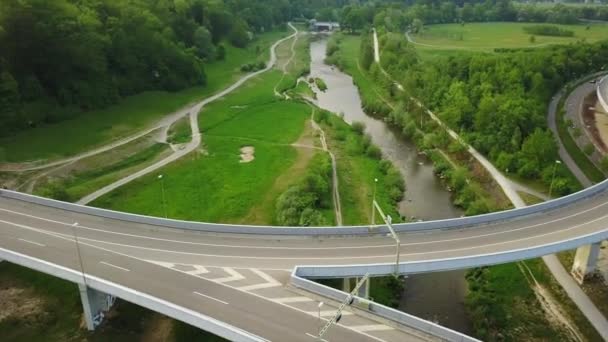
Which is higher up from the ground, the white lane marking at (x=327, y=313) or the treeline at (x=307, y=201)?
the white lane marking at (x=327, y=313)

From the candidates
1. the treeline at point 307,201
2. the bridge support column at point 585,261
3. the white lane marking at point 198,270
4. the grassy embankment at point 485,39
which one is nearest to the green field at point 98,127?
the treeline at point 307,201

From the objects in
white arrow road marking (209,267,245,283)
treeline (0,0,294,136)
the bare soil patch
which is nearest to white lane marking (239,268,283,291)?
white arrow road marking (209,267,245,283)

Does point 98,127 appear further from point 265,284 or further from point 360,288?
point 360,288

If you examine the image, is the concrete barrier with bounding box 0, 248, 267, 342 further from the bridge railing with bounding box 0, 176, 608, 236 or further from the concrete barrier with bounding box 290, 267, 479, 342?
the bridge railing with bounding box 0, 176, 608, 236

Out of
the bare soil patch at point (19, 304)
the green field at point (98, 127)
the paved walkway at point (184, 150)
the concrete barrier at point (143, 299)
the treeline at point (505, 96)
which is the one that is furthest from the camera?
the green field at point (98, 127)

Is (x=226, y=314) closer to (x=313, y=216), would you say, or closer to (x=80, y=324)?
(x=80, y=324)

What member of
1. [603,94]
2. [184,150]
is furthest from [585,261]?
[603,94]

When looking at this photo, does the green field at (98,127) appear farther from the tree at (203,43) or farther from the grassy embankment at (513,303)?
the grassy embankment at (513,303)
